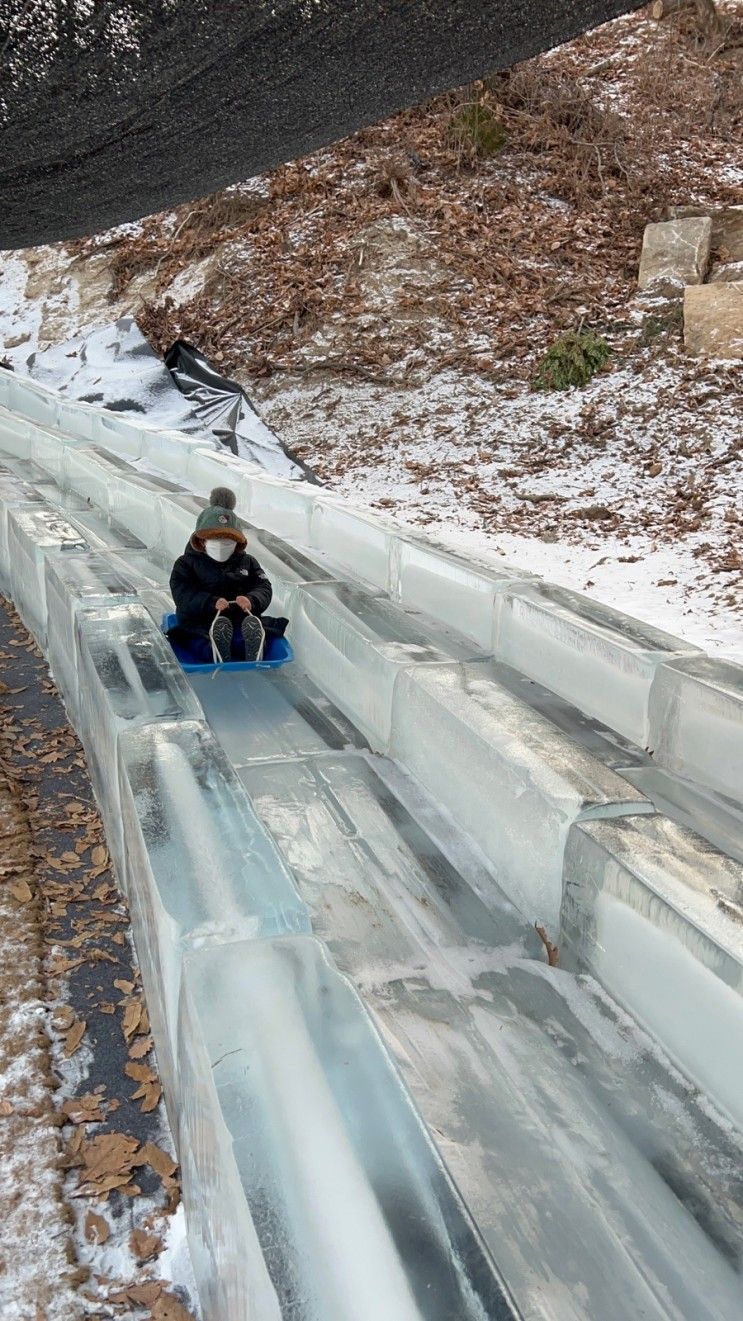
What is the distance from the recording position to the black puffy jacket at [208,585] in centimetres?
446

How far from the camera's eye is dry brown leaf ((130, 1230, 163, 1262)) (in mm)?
1823

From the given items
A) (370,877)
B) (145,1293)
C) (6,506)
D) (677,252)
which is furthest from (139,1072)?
(677,252)

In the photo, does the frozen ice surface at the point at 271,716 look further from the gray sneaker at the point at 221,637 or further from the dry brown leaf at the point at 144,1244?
the dry brown leaf at the point at 144,1244

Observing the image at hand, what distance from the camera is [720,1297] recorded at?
169 centimetres

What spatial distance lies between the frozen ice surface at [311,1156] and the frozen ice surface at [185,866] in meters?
0.10

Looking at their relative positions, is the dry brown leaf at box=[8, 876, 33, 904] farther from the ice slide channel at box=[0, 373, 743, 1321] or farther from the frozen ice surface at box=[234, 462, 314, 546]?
the frozen ice surface at box=[234, 462, 314, 546]

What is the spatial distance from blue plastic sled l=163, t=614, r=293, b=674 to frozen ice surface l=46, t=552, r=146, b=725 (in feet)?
1.03

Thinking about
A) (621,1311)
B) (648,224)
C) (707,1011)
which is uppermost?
A: (648,224)

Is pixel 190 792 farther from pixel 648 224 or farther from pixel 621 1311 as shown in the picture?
pixel 648 224

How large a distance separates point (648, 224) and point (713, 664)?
10965mm

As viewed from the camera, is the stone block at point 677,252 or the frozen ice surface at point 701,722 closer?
the frozen ice surface at point 701,722

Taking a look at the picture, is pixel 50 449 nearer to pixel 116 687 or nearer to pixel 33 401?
pixel 33 401

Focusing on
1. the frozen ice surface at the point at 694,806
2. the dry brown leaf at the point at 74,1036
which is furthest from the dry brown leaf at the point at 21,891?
the frozen ice surface at the point at 694,806

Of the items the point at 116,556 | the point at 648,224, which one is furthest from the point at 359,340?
the point at 116,556
